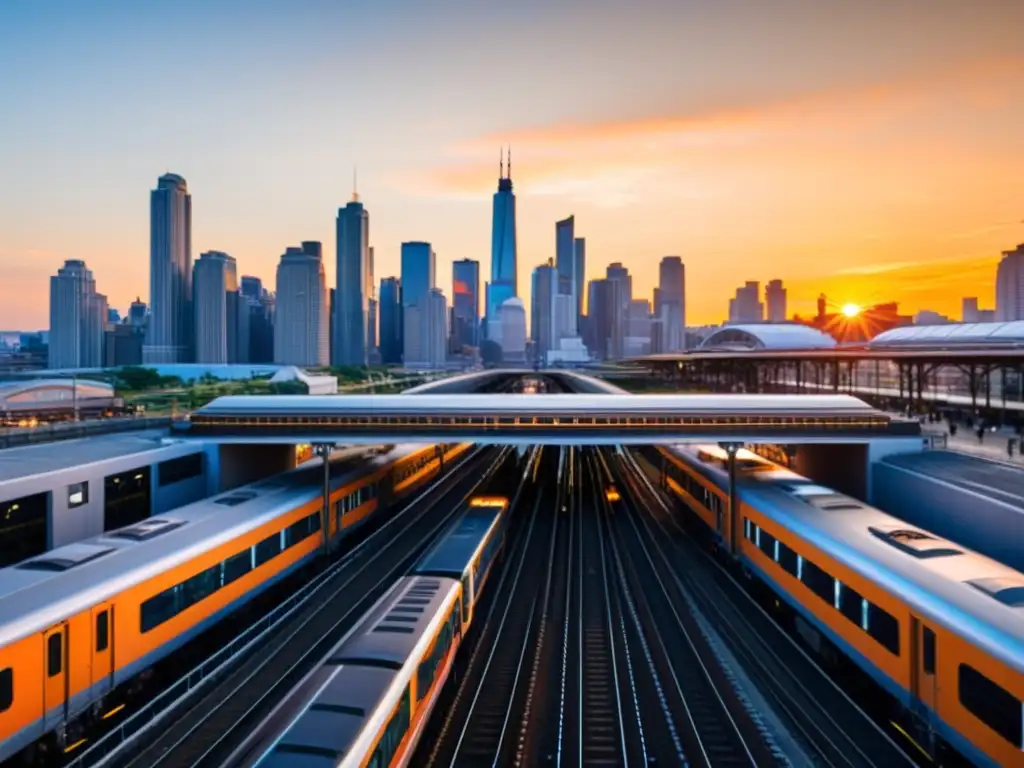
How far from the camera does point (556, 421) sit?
34594 millimetres

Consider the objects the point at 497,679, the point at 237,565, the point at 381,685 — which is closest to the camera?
the point at 381,685

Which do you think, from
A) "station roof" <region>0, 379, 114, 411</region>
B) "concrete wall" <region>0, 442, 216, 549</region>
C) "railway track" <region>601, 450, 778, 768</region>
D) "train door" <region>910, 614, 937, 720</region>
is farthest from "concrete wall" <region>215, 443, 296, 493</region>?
"station roof" <region>0, 379, 114, 411</region>

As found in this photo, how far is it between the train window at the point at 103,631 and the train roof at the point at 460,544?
7898 millimetres

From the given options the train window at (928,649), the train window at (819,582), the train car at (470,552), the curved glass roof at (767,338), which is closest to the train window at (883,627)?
the train window at (928,649)

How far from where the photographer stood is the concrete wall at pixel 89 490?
910 inches

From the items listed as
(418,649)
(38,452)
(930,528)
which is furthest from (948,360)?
(38,452)

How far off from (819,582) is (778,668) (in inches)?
108

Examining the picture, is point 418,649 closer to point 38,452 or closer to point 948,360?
point 38,452

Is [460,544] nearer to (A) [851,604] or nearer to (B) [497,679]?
(B) [497,679]

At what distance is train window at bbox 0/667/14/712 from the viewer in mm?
13156

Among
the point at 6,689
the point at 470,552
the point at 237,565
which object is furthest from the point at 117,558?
the point at 470,552

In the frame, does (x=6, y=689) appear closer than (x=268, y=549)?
Yes

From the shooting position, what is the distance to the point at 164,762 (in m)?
15.2

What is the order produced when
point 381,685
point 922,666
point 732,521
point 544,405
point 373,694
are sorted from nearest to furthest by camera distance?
point 373,694, point 381,685, point 922,666, point 732,521, point 544,405
